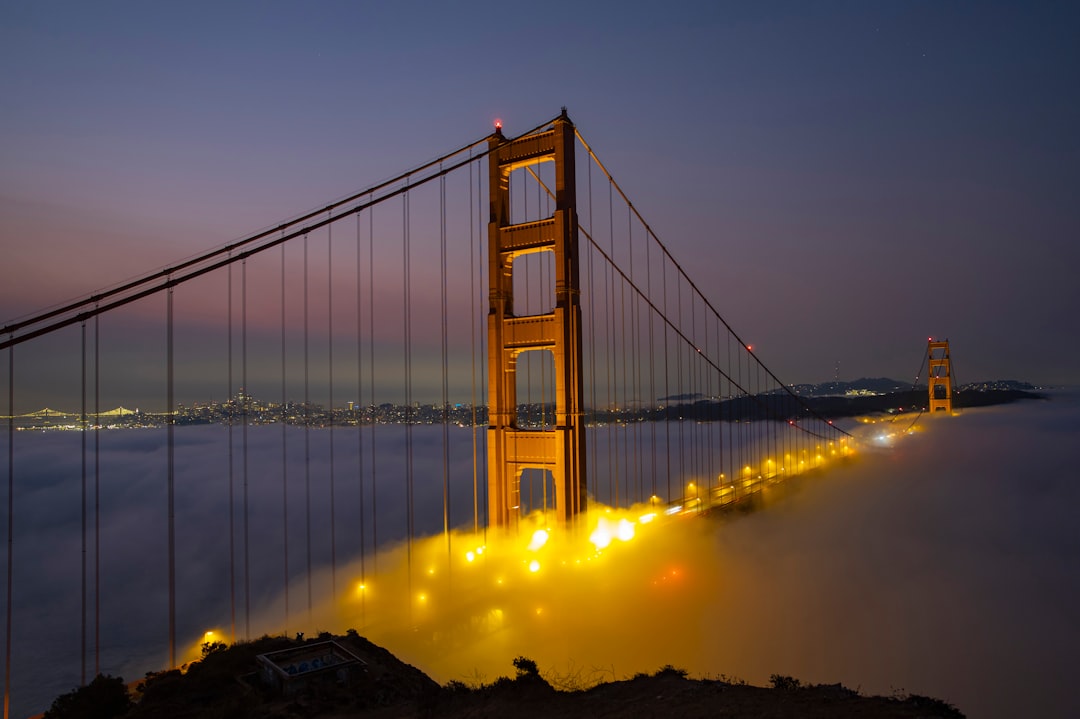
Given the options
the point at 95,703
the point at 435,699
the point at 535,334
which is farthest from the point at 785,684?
the point at 535,334

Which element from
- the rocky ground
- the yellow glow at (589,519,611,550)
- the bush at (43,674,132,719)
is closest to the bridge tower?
the yellow glow at (589,519,611,550)

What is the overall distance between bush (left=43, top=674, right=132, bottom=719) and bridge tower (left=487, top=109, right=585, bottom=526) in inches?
439

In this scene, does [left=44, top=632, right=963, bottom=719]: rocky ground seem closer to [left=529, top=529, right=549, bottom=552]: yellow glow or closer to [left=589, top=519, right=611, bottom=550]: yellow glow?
[left=529, top=529, right=549, bottom=552]: yellow glow

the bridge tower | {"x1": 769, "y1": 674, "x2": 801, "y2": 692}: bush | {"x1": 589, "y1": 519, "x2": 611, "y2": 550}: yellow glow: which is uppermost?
the bridge tower

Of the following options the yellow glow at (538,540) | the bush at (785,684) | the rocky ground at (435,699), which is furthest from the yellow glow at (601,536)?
the bush at (785,684)

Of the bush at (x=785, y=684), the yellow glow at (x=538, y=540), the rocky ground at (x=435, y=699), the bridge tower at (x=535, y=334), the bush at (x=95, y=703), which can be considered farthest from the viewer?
the yellow glow at (x=538, y=540)

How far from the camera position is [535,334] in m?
20.5

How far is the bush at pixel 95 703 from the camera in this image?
1048 cm

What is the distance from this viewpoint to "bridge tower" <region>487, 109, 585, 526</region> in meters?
19.8

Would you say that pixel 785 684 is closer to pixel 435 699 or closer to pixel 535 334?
pixel 435 699

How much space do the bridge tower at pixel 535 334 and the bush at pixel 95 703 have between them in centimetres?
1116

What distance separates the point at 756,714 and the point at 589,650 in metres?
9.70

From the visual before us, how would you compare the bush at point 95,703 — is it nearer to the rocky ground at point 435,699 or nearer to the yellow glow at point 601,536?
the rocky ground at point 435,699

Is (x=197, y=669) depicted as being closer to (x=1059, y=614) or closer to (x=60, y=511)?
(x=1059, y=614)
